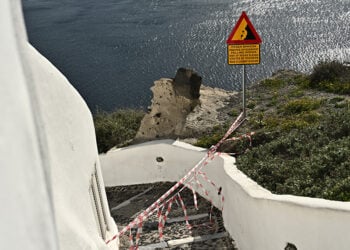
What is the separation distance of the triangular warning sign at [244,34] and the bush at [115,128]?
416 cm

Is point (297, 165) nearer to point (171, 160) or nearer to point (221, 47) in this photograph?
point (171, 160)

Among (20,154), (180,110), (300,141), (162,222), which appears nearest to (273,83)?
(180,110)

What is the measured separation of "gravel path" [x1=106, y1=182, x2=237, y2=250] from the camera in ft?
30.4

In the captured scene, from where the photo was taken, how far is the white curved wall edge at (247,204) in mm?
→ 6426

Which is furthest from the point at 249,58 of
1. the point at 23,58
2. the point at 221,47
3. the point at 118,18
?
the point at 118,18

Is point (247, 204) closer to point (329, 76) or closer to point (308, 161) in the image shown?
point (308, 161)

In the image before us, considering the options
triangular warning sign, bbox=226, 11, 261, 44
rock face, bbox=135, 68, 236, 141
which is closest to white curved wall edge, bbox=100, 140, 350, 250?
rock face, bbox=135, 68, 236, 141

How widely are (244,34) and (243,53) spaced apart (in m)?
0.40

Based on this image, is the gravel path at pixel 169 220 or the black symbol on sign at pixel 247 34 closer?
the gravel path at pixel 169 220

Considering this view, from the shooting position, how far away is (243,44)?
1082cm

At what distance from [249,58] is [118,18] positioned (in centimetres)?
2587

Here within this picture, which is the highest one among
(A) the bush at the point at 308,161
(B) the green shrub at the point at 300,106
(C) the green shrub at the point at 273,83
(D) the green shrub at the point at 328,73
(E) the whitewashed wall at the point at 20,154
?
(E) the whitewashed wall at the point at 20,154

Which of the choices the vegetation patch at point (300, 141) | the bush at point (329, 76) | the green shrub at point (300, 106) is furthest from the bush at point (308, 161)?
the bush at point (329, 76)

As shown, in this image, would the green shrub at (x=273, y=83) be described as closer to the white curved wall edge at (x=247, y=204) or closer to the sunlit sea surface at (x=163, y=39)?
the white curved wall edge at (x=247, y=204)
